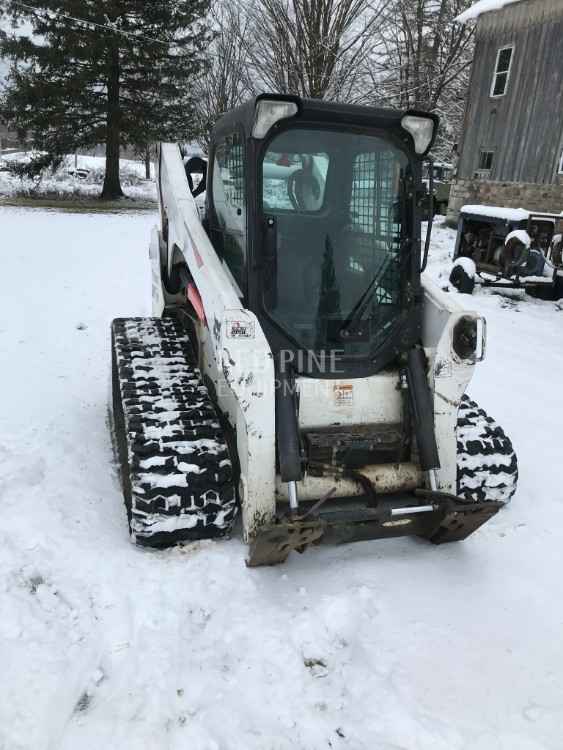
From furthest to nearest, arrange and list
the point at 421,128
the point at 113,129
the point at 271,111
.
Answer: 1. the point at 113,129
2. the point at 421,128
3. the point at 271,111

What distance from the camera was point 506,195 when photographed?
1606 centimetres

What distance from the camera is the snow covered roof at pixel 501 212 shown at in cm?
993

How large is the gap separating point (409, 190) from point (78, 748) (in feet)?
9.33

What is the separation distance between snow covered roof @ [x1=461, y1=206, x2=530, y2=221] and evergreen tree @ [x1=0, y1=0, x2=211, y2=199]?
1491cm

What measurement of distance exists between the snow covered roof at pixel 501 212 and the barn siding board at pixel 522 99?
5.54 metres

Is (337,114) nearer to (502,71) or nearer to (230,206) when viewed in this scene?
(230,206)

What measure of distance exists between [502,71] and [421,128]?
1583cm

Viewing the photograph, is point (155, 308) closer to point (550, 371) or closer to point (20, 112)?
point (550, 371)

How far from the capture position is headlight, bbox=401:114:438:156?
2953 millimetres

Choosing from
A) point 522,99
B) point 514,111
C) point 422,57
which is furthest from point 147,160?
point 522,99

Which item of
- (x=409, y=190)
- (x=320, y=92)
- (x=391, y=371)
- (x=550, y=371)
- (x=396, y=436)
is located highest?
(x=320, y=92)

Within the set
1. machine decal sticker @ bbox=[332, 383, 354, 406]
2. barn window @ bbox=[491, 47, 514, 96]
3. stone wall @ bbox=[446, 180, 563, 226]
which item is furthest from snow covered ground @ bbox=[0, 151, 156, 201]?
machine decal sticker @ bbox=[332, 383, 354, 406]

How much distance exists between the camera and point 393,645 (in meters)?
2.57

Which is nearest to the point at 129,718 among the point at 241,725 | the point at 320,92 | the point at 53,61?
the point at 241,725
